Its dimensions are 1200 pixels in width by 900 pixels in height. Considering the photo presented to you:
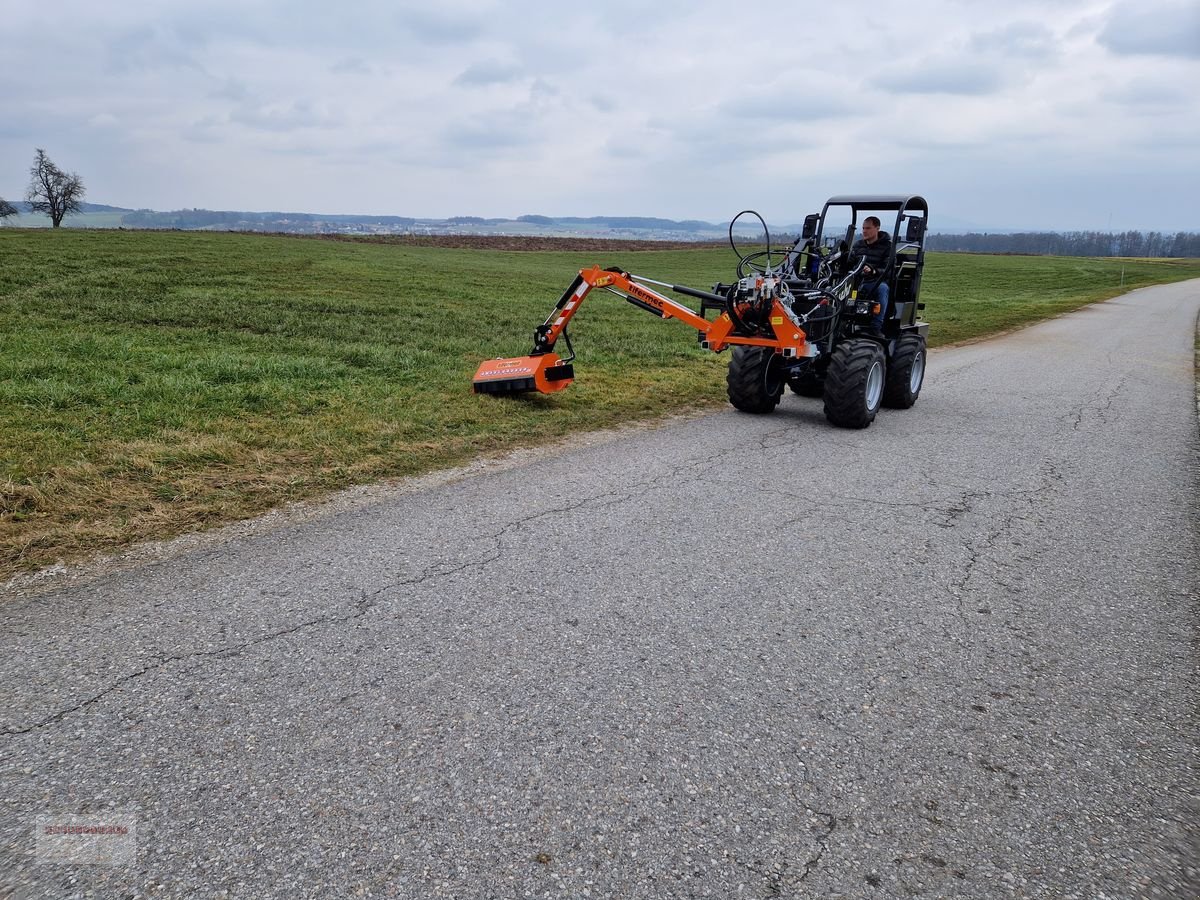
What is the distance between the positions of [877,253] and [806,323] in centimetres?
178

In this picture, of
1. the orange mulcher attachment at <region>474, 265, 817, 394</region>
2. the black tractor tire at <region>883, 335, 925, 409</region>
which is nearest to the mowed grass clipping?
the orange mulcher attachment at <region>474, 265, 817, 394</region>

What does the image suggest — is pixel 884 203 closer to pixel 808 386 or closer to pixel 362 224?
pixel 808 386

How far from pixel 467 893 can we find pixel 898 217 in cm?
898

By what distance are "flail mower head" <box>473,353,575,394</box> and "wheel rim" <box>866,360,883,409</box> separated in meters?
3.38

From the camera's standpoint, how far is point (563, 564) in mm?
4660

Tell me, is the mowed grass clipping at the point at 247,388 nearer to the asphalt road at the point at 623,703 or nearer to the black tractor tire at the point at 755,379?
the black tractor tire at the point at 755,379

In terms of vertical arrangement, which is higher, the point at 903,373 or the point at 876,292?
the point at 876,292

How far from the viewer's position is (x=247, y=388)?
8719mm

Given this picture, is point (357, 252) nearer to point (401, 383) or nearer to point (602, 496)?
point (401, 383)

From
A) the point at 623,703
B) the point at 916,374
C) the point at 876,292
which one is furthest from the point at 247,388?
the point at 916,374

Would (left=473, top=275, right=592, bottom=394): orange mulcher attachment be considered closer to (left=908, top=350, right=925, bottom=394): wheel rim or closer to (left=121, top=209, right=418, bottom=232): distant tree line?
(left=908, top=350, right=925, bottom=394): wheel rim

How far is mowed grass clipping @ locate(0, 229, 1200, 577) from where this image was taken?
5.47 m

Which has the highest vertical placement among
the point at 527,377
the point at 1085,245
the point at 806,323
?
the point at 1085,245

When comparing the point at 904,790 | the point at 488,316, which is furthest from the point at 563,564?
the point at 488,316
